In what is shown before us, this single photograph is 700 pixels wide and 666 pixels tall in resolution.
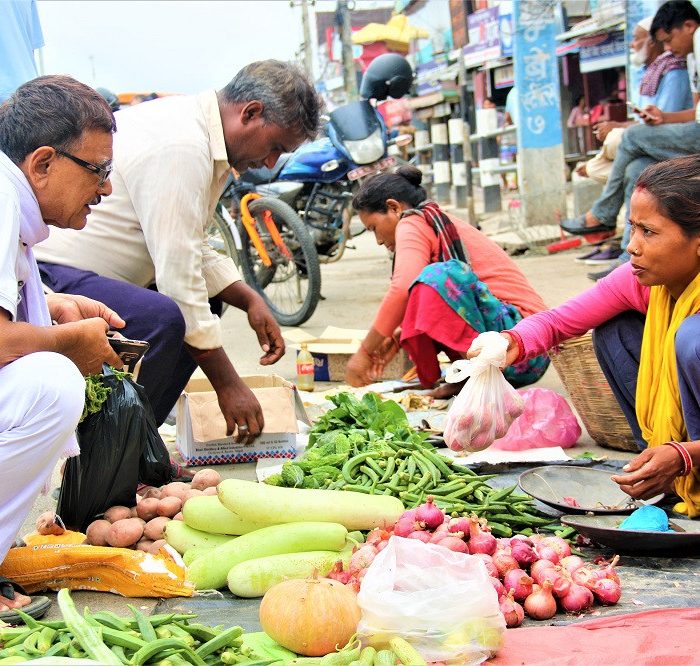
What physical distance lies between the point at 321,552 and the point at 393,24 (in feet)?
103

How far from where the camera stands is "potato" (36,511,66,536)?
9.76 feet

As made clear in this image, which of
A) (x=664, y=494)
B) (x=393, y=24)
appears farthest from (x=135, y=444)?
(x=393, y=24)

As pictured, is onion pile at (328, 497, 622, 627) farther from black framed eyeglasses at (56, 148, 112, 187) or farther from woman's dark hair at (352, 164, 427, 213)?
woman's dark hair at (352, 164, 427, 213)

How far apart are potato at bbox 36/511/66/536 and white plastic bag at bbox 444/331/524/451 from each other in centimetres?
132

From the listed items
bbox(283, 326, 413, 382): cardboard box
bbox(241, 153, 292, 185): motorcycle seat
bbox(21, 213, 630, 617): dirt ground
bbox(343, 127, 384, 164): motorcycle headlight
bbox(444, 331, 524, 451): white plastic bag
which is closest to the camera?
bbox(444, 331, 524, 451): white plastic bag

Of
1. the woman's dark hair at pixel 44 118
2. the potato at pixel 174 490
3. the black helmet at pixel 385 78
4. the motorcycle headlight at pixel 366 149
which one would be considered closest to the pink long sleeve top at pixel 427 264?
the potato at pixel 174 490

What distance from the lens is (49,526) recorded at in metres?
3.00

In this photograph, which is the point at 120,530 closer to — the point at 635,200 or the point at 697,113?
the point at 635,200

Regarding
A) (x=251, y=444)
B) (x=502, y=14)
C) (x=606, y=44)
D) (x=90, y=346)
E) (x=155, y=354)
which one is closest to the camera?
(x=90, y=346)

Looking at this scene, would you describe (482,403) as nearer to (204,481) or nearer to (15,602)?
(204,481)

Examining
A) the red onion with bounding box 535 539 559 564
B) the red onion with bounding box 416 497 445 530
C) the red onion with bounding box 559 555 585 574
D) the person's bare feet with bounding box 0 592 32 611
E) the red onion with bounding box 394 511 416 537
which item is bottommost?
the red onion with bounding box 559 555 585 574

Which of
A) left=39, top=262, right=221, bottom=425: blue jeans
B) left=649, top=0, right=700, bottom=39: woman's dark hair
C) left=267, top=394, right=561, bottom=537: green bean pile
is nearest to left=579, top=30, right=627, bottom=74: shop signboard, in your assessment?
left=649, top=0, right=700, bottom=39: woman's dark hair

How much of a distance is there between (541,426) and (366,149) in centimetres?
477

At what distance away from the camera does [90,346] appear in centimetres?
279
